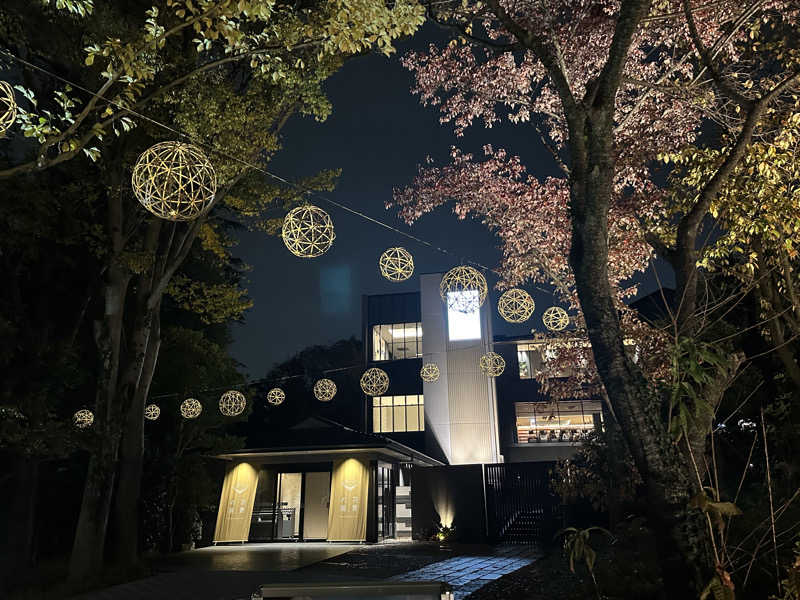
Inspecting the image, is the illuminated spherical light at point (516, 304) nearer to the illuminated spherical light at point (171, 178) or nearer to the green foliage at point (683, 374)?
the green foliage at point (683, 374)

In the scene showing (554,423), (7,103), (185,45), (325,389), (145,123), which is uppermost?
(185,45)

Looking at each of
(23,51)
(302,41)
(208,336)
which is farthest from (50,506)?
(302,41)

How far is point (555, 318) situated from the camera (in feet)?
34.1

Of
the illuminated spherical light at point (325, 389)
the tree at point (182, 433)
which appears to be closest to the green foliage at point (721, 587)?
the illuminated spherical light at point (325, 389)

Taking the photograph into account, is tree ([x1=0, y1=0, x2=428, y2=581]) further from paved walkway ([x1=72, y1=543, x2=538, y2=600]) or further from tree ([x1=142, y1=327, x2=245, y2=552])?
tree ([x1=142, y1=327, x2=245, y2=552])

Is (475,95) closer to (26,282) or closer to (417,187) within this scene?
(417,187)

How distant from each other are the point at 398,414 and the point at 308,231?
19.5 meters

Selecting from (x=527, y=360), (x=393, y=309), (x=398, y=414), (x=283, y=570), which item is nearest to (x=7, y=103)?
(x=283, y=570)

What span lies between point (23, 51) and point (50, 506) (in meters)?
11.3

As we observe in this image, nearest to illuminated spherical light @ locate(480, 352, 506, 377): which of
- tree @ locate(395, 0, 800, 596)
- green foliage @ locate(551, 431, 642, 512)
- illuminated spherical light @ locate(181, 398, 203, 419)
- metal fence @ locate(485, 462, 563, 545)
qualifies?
metal fence @ locate(485, 462, 563, 545)

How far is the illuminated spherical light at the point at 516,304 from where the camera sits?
9.99 meters

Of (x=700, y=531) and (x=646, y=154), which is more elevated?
(x=646, y=154)

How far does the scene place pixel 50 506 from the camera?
579 inches

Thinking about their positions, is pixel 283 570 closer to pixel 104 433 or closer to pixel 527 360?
pixel 104 433
